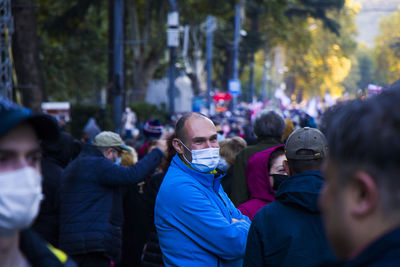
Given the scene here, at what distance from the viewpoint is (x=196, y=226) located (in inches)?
139

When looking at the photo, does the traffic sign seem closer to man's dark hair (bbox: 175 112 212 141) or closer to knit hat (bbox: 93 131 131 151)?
knit hat (bbox: 93 131 131 151)

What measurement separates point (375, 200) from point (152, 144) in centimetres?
614

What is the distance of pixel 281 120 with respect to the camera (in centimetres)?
608

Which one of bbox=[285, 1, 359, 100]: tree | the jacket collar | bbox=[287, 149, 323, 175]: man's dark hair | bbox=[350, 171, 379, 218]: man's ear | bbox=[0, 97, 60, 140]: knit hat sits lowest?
bbox=[285, 1, 359, 100]: tree

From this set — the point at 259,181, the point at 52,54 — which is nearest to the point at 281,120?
the point at 259,181

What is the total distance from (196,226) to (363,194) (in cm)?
210

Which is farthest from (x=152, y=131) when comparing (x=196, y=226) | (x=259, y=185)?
(x=196, y=226)

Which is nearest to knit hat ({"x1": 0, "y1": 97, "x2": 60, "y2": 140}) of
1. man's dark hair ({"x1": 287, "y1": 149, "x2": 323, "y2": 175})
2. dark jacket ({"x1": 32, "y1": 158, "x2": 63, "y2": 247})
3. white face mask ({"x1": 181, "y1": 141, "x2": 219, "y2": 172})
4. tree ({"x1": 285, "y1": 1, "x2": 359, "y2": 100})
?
man's dark hair ({"x1": 287, "y1": 149, "x2": 323, "y2": 175})

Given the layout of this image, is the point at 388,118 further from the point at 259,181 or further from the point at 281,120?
the point at 281,120

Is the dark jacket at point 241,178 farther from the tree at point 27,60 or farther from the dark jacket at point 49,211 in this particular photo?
the tree at point 27,60

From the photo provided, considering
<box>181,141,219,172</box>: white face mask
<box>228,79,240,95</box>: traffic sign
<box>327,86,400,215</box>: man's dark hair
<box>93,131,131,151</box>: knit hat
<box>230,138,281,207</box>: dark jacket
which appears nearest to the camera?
<box>327,86,400,215</box>: man's dark hair

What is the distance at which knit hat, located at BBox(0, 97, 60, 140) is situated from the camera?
181 centimetres

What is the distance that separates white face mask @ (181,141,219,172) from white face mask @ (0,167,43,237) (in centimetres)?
219

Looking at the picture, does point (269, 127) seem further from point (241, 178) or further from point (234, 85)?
point (234, 85)
